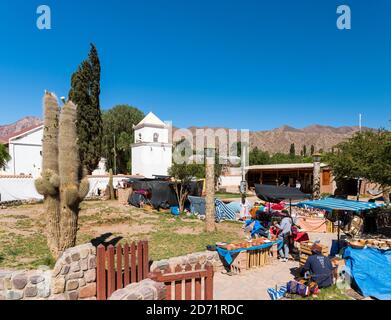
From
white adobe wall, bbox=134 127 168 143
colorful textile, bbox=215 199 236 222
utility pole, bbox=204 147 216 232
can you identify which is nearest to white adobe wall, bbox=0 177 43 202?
white adobe wall, bbox=134 127 168 143

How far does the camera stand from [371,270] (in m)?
6.68

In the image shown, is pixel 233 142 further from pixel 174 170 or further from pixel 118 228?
pixel 118 228

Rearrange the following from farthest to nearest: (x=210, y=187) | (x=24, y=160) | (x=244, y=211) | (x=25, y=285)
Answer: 1. (x=24, y=160)
2. (x=244, y=211)
3. (x=210, y=187)
4. (x=25, y=285)

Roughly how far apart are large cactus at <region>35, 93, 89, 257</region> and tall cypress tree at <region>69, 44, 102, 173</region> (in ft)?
79.4

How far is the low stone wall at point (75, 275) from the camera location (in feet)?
18.7

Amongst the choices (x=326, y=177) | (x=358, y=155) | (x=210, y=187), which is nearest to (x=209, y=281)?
(x=210, y=187)

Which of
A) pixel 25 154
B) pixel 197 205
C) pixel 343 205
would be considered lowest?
pixel 197 205

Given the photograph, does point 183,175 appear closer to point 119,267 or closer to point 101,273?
point 119,267

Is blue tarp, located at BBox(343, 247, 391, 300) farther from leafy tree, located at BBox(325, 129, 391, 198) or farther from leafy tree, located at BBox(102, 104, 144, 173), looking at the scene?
leafy tree, located at BBox(102, 104, 144, 173)

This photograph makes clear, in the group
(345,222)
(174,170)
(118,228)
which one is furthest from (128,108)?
(345,222)

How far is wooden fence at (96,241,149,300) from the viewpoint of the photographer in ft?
19.2

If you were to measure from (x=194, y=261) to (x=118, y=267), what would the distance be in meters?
2.52
